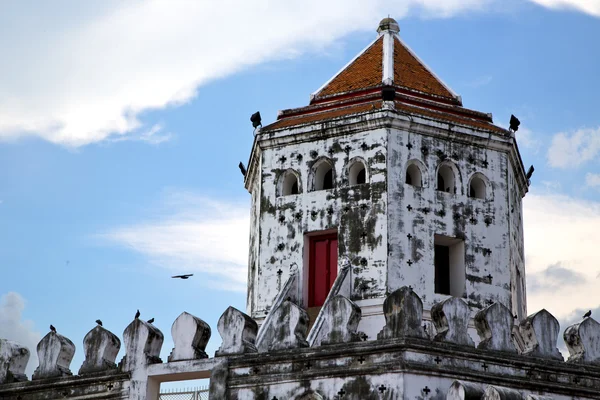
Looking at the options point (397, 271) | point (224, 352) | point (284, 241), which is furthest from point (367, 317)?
point (224, 352)

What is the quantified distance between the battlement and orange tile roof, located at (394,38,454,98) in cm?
742

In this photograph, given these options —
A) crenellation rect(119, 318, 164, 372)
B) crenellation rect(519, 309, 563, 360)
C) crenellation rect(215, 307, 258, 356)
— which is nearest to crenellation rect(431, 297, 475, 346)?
crenellation rect(519, 309, 563, 360)

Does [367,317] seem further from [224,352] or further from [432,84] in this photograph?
[432,84]

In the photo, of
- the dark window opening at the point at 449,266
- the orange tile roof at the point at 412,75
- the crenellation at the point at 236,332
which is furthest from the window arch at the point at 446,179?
the crenellation at the point at 236,332

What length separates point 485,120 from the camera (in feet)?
77.5

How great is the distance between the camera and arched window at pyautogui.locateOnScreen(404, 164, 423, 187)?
22094mm

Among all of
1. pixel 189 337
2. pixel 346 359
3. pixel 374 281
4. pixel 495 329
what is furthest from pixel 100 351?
pixel 495 329

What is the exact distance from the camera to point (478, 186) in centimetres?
2270

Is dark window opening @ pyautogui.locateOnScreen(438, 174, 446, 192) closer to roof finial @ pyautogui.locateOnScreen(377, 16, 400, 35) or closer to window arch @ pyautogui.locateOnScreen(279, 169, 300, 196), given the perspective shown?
window arch @ pyautogui.locateOnScreen(279, 169, 300, 196)

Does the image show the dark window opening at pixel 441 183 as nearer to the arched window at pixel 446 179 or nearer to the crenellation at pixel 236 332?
the arched window at pixel 446 179

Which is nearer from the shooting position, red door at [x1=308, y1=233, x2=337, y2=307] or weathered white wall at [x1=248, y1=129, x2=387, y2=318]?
weathered white wall at [x1=248, y1=129, x2=387, y2=318]

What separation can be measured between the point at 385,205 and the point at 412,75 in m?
4.02

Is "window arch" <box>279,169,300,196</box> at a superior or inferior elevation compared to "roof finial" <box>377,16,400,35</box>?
inferior

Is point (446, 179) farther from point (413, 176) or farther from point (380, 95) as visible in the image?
point (380, 95)
